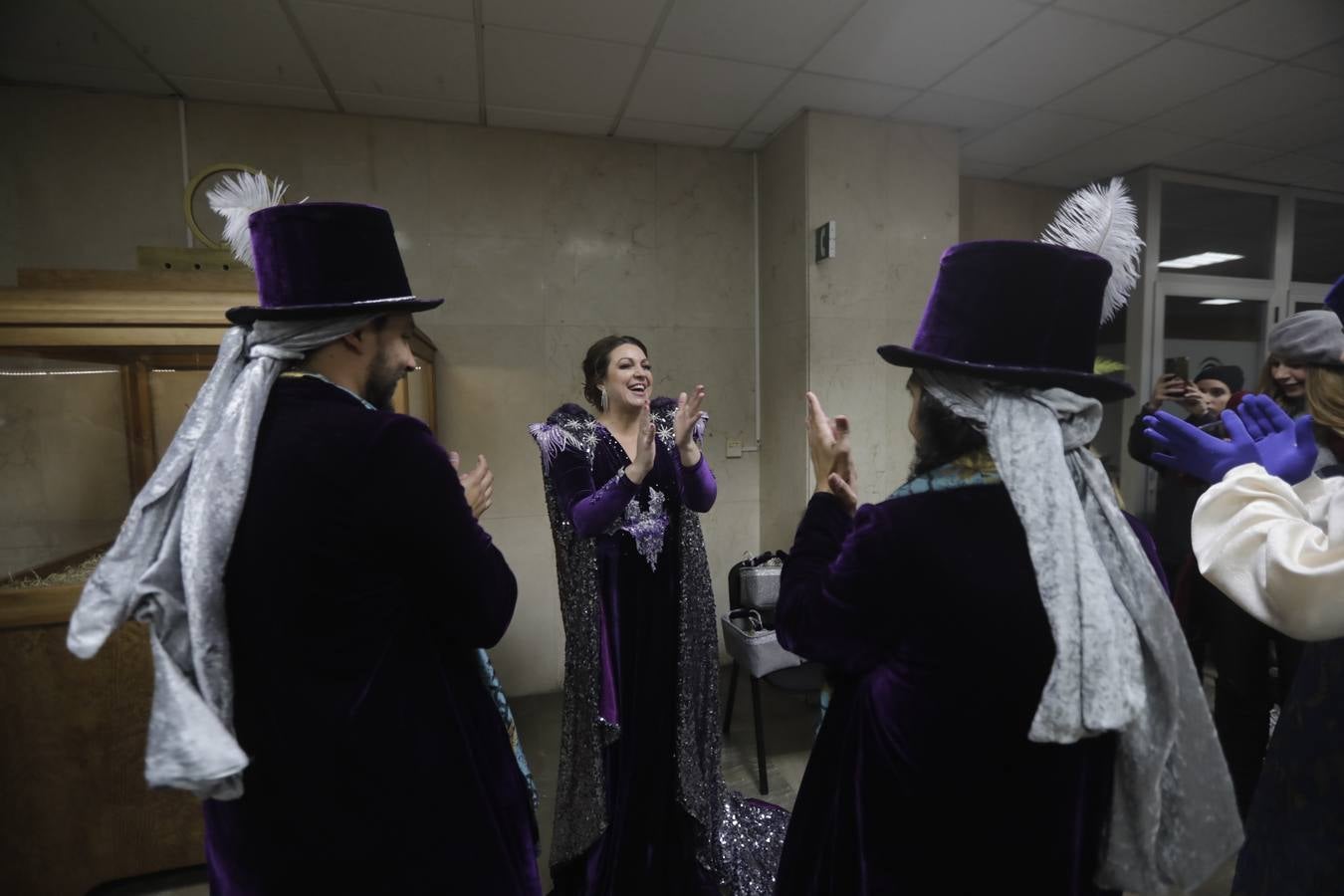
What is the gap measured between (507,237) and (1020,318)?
8.94ft

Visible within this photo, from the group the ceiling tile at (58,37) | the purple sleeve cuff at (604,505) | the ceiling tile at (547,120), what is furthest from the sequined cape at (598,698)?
the ceiling tile at (58,37)

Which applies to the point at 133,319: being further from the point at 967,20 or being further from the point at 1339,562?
the point at 967,20

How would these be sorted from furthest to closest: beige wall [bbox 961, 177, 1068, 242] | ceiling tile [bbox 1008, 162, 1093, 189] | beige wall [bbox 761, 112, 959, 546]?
beige wall [bbox 961, 177, 1068, 242], ceiling tile [bbox 1008, 162, 1093, 189], beige wall [bbox 761, 112, 959, 546]

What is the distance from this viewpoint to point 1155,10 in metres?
2.25

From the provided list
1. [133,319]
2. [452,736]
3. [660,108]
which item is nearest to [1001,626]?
[452,736]

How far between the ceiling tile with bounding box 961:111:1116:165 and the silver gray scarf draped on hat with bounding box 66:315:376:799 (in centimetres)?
362

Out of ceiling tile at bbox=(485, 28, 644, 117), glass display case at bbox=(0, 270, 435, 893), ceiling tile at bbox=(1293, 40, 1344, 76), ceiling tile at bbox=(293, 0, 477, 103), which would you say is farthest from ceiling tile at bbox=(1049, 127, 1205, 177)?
glass display case at bbox=(0, 270, 435, 893)

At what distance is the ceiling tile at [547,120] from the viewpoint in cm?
288

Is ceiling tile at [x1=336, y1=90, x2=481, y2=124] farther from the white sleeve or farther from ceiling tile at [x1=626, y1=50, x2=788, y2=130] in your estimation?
the white sleeve

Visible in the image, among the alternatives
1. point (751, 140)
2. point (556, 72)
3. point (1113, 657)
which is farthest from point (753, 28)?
point (1113, 657)

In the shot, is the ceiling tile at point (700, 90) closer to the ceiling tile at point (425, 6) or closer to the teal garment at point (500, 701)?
the ceiling tile at point (425, 6)

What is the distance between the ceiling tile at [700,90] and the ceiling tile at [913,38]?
10.4 inches

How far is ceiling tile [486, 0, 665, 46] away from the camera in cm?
213

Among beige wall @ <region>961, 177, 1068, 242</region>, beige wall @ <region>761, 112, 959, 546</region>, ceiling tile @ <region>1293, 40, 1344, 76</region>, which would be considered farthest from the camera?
beige wall @ <region>961, 177, 1068, 242</region>
